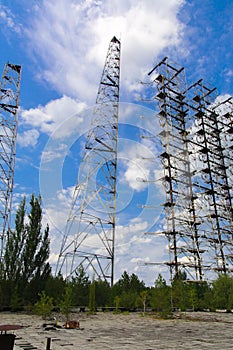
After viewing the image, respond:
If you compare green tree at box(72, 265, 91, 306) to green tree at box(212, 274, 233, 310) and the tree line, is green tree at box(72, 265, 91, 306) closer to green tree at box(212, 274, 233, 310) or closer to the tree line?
the tree line

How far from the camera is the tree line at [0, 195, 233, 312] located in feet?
60.2

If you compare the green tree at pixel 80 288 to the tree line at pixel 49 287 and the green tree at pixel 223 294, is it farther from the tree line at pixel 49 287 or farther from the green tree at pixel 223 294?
the green tree at pixel 223 294

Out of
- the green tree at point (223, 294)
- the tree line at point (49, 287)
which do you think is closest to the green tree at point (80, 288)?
the tree line at point (49, 287)

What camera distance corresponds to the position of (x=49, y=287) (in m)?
19.7

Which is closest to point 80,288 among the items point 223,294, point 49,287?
point 49,287

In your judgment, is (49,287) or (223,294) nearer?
(49,287)

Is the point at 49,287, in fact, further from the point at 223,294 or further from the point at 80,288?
the point at 223,294

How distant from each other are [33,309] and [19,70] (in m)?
20.3

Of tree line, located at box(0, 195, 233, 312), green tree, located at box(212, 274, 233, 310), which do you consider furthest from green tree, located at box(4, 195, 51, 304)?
green tree, located at box(212, 274, 233, 310)

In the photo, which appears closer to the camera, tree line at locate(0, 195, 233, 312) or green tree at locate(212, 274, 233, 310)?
tree line at locate(0, 195, 233, 312)

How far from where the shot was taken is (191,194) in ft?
103

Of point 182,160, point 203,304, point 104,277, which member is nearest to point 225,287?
point 203,304

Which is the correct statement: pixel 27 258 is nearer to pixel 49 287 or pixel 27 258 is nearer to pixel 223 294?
pixel 49 287

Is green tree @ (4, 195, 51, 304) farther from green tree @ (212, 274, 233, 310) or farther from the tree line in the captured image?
green tree @ (212, 274, 233, 310)
